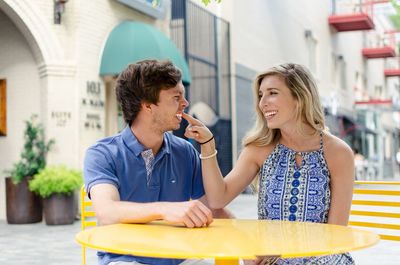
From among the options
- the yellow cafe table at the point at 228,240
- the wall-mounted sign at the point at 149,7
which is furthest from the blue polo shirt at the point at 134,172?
the wall-mounted sign at the point at 149,7

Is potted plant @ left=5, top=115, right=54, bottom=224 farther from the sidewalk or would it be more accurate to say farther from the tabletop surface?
the tabletop surface

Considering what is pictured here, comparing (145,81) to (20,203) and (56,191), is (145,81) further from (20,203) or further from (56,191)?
(20,203)

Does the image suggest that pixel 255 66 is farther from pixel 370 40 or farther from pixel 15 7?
pixel 370 40

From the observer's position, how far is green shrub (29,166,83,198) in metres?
9.91

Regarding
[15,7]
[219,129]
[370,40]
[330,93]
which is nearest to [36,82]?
[15,7]

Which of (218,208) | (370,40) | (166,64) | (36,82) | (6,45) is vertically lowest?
(218,208)

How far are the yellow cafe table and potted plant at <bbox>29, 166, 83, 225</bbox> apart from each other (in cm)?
780

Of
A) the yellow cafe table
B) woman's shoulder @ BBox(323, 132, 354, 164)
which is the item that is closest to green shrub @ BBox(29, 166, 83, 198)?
woman's shoulder @ BBox(323, 132, 354, 164)

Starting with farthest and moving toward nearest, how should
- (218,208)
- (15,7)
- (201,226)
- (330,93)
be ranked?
(330,93)
(15,7)
(218,208)
(201,226)

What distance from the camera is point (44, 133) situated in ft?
36.1

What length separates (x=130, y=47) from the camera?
→ 1181 centimetres

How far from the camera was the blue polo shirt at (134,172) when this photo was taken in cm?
268

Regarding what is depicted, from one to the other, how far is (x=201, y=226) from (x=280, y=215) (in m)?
0.65

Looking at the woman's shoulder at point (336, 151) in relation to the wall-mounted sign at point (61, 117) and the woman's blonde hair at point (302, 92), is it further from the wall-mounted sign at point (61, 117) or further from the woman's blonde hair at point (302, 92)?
the wall-mounted sign at point (61, 117)
